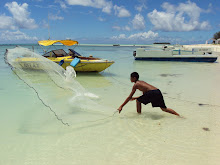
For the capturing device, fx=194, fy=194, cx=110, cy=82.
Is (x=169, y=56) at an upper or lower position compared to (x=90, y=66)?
upper

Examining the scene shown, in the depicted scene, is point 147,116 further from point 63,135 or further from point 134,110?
point 63,135

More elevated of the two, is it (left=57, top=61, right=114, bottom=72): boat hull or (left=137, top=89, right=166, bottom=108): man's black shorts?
(left=57, top=61, right=114, bottom=72): boat hull

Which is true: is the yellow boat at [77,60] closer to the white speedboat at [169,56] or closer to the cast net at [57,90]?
the cast net at [57,90]

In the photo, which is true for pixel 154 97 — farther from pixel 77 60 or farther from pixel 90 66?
pixel 90 66

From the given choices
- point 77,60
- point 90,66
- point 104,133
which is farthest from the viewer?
point 90,66

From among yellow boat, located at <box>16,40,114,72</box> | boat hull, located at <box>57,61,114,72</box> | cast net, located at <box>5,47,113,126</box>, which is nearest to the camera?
cast net, located at <box>5,47,113,126</box>

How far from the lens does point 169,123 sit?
4.33 metres

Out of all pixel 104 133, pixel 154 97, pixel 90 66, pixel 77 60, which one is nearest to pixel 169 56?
pixel 90 66

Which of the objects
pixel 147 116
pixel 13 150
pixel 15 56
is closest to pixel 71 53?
pixel 15 56

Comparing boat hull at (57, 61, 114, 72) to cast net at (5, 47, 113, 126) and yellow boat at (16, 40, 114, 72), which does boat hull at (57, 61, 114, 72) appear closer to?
yellow boat at (16, 40, 114, 72)

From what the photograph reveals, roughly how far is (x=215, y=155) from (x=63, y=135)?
2714 millimetres

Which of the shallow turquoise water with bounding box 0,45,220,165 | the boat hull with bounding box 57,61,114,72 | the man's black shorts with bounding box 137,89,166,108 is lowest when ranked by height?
the shallow turquoise water with bounding box 0,45,220,165

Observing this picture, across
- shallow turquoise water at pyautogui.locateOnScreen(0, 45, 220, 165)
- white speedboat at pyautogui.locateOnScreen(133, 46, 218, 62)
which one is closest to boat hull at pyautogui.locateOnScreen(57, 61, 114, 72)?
shallow turquoise water at pyautogui.locateOnScreen(0, 45, 220, 165)

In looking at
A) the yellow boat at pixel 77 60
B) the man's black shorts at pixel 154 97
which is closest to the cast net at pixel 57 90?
the man's black shorts at pixel 154 97
